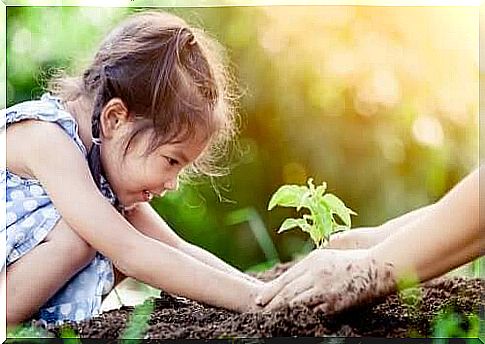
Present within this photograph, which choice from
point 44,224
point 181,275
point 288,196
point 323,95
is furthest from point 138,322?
point 323,95

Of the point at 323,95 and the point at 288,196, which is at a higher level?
the point at 323,95

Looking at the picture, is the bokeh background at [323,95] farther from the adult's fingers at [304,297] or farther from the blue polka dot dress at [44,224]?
the adult's fingers at [304,297]

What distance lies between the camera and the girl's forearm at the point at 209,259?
5.43 ft

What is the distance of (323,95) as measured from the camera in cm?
169

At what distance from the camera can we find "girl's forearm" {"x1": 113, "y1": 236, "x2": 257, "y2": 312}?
1.58 m

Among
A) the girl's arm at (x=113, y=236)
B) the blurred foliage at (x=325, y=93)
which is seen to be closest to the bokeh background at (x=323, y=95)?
the blurred foliage at (x=325, y=93)

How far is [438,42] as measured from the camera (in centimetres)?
168

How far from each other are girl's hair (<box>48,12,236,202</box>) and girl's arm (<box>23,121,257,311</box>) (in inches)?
2.1

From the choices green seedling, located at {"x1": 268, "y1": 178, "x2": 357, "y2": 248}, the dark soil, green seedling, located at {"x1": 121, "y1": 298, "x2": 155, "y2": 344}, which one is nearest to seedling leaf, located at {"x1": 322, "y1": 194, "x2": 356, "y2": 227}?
green seedling, located at {"x1": 268, "y1": 178, "x2": 357, "y2": 248}

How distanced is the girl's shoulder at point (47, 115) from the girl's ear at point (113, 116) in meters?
0.04

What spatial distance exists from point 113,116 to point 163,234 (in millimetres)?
210

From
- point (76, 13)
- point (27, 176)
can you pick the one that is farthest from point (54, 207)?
point (76, 13)

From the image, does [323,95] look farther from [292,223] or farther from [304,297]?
[304,297]

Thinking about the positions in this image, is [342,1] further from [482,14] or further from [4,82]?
[4,82]
